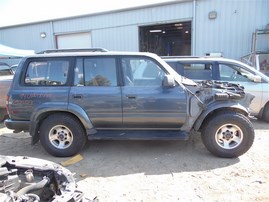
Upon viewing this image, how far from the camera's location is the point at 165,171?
3.96 meters

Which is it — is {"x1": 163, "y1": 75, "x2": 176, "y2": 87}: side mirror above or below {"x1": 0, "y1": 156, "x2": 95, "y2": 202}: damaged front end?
above

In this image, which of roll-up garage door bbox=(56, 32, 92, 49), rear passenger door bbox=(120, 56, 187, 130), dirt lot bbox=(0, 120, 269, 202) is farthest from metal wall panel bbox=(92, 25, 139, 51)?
rear passenger door bbox=(120, 56, 187, 130)

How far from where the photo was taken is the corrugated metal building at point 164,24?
11336 mm

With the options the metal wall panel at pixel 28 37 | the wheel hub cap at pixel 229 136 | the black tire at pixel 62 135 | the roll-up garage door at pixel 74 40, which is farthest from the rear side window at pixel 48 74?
the metal wall panel at pixel 28 37

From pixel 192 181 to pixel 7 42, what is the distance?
19636 mm

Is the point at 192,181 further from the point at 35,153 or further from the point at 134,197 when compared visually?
the point at 35,153

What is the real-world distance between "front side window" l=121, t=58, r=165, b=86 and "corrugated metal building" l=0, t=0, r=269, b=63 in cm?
868

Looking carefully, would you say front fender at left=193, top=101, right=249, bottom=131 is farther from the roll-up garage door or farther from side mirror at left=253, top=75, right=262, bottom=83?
the roll-up garage door

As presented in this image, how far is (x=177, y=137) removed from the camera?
14.2ft

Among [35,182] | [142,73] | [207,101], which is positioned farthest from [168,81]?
[35,182]

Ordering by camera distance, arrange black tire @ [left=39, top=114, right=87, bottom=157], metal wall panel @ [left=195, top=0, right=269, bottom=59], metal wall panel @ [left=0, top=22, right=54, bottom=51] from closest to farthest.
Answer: black tire @ [left=39, top=114, right=87, bottom=157], metal wall panel @ [left=195, top=0, right=269, bottom=59], metal wall panel @ [left=0, top=22, right=54, bottom=51]

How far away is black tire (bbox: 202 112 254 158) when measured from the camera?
4.22 metres

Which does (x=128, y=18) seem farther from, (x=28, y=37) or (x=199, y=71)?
(x=199, y=71)

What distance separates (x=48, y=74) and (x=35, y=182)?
2577mm
